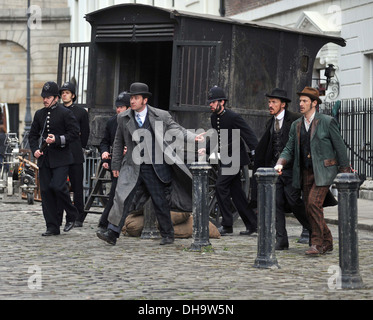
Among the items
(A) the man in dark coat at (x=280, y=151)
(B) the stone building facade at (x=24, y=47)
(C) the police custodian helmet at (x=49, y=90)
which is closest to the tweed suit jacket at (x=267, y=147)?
(A) the man in dark coat at (x=280, y=151)

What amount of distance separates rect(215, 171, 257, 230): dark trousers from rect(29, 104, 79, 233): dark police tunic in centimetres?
194

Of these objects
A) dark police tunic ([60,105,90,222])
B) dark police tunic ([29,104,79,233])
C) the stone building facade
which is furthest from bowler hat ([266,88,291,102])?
the stone building facade

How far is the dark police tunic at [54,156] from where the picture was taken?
41.7 feet

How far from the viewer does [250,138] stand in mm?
13141

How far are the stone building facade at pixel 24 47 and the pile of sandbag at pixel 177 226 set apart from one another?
117 feet

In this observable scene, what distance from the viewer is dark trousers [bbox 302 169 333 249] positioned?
1051 cm

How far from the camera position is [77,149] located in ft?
45.5

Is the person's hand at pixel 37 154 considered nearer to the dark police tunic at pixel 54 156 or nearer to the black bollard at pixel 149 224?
the dark police tunic at pixel 54 156

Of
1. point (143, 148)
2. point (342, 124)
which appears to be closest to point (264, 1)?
point (342, 124)

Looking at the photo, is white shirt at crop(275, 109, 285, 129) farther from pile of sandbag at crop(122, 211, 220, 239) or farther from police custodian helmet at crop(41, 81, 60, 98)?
police custodian helmet at crop(41, 81, 60, 98)
